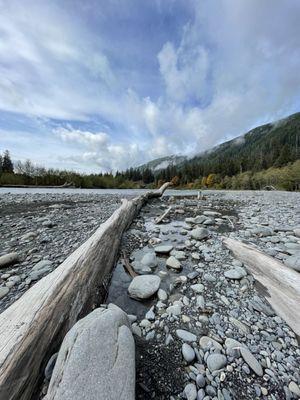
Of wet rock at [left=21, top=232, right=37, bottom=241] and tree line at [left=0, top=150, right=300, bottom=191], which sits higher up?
tree line at [left=0, top=150, right=300, bottom=191]

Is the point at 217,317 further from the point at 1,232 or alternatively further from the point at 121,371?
the point at 1,232

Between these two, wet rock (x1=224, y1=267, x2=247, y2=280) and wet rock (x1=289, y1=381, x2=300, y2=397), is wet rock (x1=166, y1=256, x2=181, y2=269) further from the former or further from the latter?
wet rock (x1=289, y1=381, x2=300, y2=397)

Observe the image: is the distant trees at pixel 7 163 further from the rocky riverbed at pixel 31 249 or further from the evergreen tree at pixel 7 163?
the rocky riverbed at pixel 31 249

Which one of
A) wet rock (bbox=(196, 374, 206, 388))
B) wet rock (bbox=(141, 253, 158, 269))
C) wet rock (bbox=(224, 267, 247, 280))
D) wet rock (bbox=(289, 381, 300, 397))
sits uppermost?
wet rock (bbox=(224, 267, 247, 280))

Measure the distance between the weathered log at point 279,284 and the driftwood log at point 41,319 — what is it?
2309 mm

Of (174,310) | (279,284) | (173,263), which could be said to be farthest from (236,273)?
(174,310)

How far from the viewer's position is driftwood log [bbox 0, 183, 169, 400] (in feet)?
4.04

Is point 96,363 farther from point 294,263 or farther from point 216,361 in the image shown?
point 294,263

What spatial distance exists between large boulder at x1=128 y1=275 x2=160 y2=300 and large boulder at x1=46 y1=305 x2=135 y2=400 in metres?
1.06

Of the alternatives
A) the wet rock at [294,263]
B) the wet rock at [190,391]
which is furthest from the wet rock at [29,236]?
A: the wet rock at [294,263]

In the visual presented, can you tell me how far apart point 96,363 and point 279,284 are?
2.38 meters

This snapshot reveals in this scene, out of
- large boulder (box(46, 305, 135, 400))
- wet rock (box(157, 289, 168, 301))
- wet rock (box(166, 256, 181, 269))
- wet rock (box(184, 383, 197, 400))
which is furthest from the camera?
wet rock (box(166, 256, 181, 269))

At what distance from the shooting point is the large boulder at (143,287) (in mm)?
2760

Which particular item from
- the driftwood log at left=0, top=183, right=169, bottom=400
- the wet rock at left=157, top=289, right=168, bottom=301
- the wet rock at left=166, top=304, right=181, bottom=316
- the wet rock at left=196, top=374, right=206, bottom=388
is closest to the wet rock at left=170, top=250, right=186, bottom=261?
the wet rock at left=157, top=289, right=168, bottom=301
